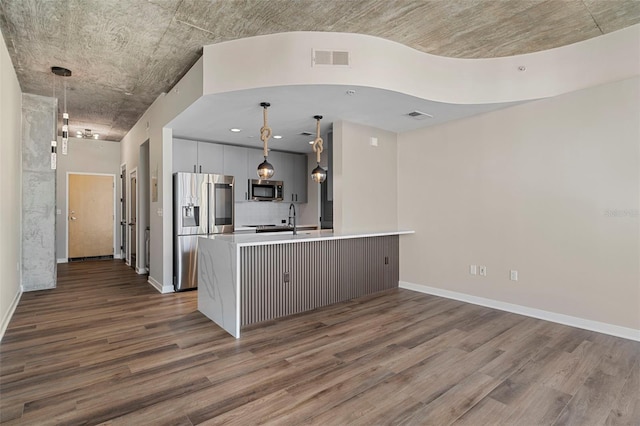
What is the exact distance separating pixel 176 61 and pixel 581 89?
4567mm

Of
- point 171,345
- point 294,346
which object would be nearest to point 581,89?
point 294,346

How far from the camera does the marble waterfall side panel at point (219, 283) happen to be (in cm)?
336

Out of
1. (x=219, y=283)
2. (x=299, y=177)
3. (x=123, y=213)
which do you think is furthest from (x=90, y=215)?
(x=219, y=283)

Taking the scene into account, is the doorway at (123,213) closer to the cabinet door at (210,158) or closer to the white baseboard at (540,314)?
the cabinet door at (210,158)

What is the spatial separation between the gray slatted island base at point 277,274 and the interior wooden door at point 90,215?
19.9 feet

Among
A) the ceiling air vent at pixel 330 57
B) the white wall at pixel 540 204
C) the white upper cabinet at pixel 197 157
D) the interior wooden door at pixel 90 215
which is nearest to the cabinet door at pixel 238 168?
the white upper cabinet at pixel 197 157

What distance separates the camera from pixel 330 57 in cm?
325

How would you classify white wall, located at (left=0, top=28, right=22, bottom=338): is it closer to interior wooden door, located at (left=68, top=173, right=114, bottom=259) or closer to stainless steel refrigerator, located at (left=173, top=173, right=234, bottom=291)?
stainless steel refrigerator, located at (left=173, top=173, right=234, bottom=291)

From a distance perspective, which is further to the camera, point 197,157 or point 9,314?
point 197,157

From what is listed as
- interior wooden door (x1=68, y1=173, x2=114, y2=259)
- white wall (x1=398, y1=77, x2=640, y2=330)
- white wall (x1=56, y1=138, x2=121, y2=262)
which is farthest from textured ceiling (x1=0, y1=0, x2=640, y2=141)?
interior wooden door (x1=68, y1=173, x2=114, y2=259)

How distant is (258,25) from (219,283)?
2.66 m

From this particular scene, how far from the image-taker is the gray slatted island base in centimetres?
345

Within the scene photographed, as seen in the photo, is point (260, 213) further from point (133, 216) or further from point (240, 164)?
point (133, 216)

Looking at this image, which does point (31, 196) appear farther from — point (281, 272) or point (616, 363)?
point (616, 363)
